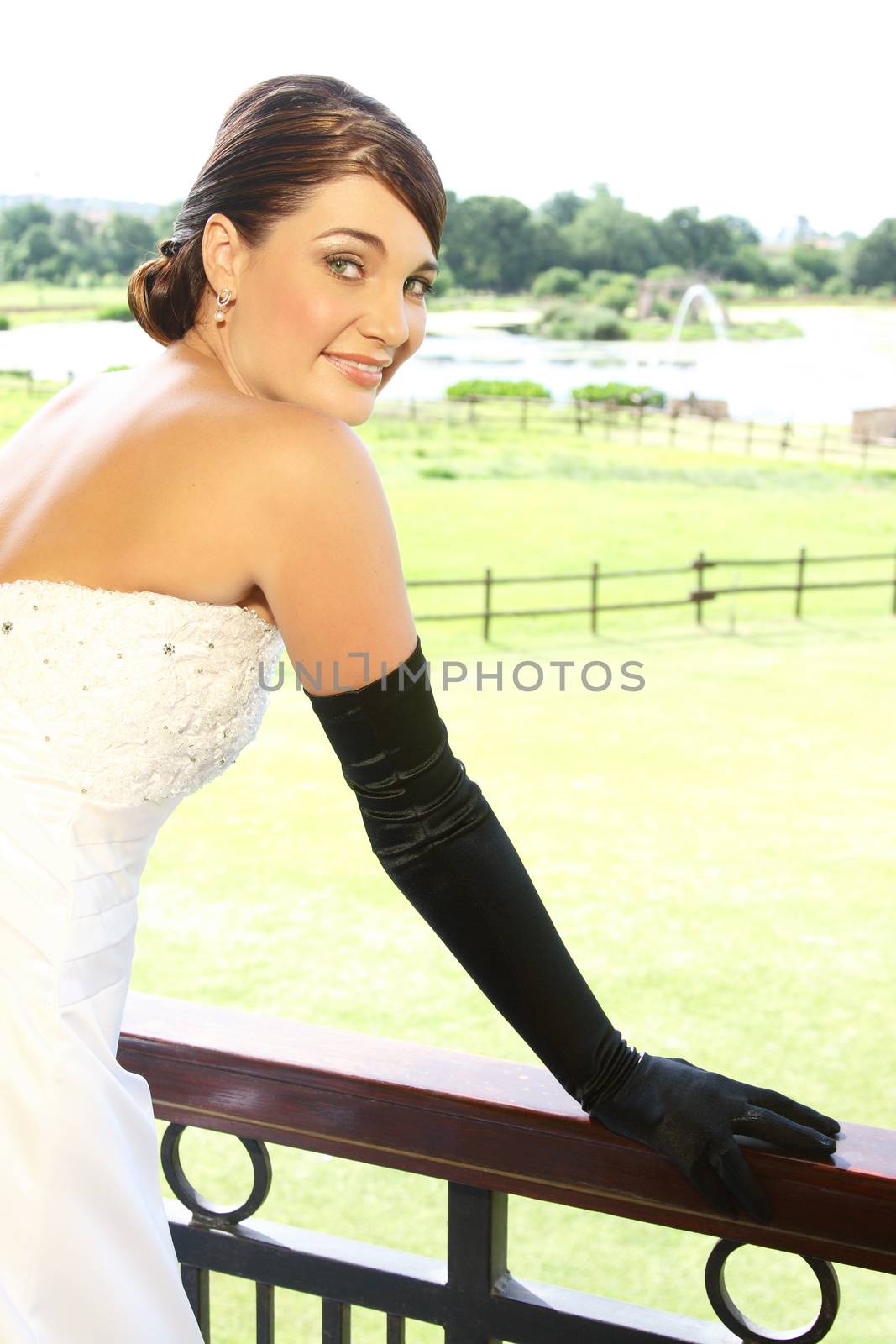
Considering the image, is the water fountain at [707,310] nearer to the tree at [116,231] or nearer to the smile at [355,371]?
the tree at [116,231]

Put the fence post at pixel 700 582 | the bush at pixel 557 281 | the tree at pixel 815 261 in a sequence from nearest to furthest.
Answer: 1. the fence post at pixel 700 582
2. the tree at pixel 815 261
3. the bush at pixel 557 281

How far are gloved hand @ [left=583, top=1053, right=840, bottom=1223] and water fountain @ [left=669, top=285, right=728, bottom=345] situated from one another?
24888mm

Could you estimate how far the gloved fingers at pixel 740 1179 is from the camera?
2.32 feet

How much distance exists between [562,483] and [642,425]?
2.88 metres

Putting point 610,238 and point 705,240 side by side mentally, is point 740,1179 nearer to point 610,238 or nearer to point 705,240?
point 705,240

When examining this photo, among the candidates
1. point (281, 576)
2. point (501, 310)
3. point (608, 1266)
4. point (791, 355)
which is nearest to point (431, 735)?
point (281, 576)

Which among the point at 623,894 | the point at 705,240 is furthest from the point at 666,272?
the point at 623,894

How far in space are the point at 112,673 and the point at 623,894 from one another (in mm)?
8037

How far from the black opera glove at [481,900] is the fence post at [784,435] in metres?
27.4

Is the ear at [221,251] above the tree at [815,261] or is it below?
below

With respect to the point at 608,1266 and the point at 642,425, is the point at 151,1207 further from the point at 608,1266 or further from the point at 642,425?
the point at 642,425

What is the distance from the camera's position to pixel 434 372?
27578 millimetres

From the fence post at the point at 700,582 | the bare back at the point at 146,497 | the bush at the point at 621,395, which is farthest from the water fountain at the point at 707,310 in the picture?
the bare back at the point at 146,497

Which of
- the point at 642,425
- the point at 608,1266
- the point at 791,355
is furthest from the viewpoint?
the point at 791,355
